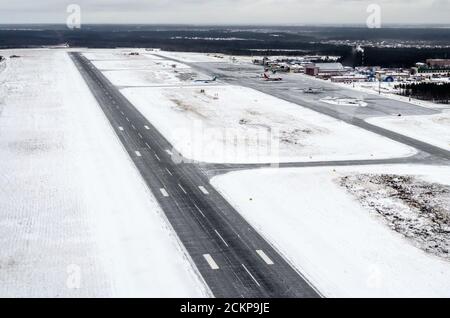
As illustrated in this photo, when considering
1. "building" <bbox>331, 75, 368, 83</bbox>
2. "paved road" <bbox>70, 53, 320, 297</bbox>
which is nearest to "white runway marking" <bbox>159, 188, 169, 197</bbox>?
"paved road" <bbox>70, 53, 320, 297</bbox>

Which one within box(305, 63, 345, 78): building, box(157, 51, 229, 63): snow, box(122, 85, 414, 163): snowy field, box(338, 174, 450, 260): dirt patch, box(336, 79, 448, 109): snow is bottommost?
box(338, 174, 450, 260): dirt patch

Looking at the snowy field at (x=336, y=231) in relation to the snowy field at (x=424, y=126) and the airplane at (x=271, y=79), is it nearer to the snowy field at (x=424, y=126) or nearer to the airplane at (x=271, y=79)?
the snowy field at (x=424, y=126)

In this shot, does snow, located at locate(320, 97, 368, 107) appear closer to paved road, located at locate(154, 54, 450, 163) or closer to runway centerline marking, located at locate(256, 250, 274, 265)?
paved road, located at locate(154, 54, 450, 163)

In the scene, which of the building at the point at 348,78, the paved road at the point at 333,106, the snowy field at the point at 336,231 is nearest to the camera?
the snowy field at the point at 336,231

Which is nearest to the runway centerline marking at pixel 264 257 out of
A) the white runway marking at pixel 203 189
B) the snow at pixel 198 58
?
the white runway marking at pixel 203 189

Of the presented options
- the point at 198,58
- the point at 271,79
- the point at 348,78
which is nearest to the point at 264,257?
the point at 271,79

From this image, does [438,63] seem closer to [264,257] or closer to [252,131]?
[252,131]
